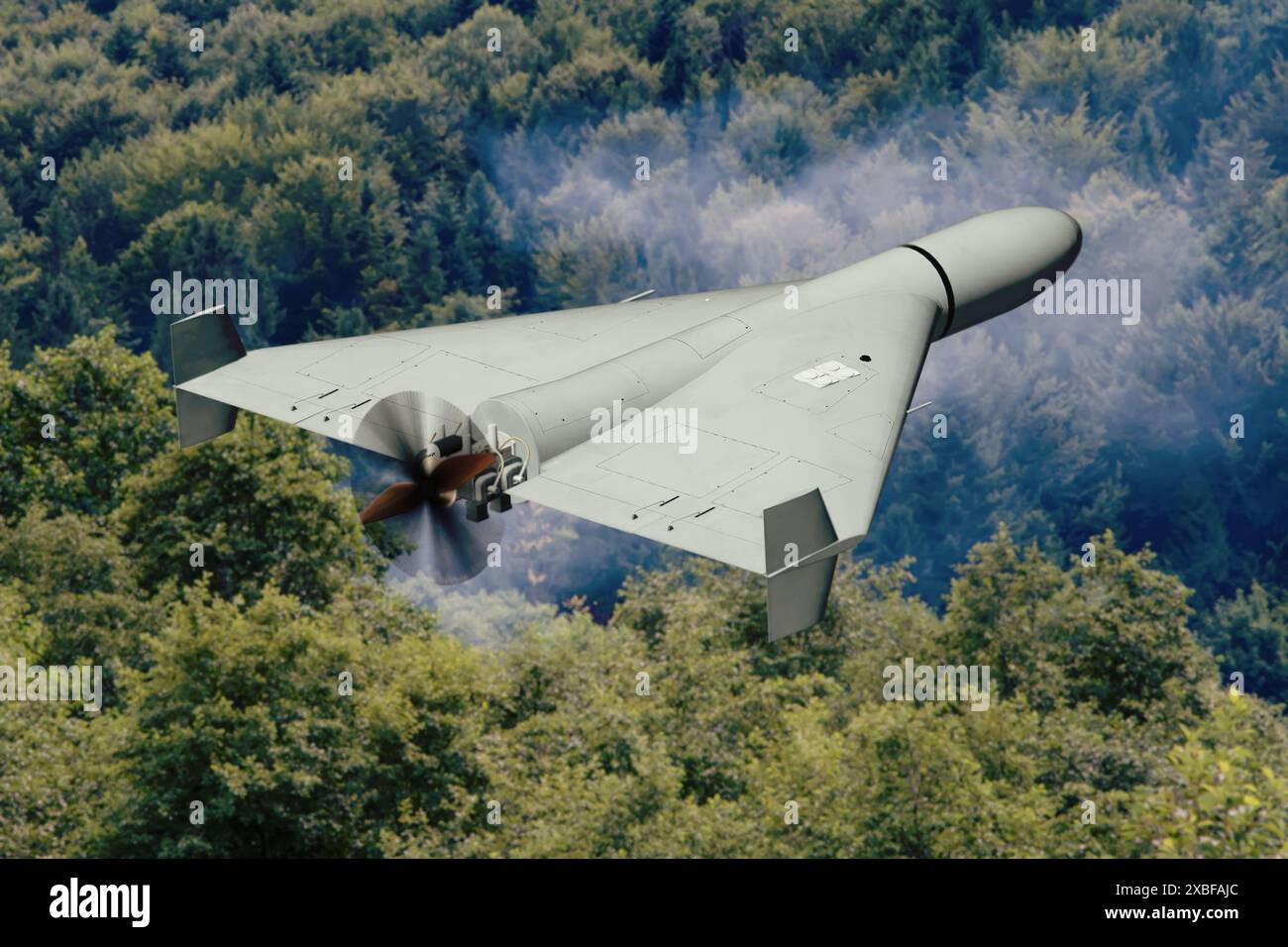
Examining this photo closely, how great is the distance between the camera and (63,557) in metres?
101

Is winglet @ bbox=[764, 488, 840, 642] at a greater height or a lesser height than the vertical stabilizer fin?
lesser

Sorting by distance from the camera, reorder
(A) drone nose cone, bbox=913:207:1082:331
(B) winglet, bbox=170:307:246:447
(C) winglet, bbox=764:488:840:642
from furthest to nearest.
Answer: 1. (A) drone nose cone, bbox=913:207:1082:331
2. (B) winglet, bbox=170:307:246:447
3. (C) winglet, bbox=764:488:840:642

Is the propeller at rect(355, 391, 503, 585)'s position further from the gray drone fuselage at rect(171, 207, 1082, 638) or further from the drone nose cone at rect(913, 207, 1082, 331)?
the drone nose cone at rect(913, 207, 1082, 331)

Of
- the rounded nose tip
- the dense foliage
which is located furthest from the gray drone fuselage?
the dense foliage

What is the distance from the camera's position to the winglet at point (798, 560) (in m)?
Result: 35.5

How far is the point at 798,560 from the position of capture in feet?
117

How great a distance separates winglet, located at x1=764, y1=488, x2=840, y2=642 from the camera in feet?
116

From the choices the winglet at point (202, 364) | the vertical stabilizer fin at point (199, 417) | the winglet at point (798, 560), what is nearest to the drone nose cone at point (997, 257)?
the winglet at point (798, 560)

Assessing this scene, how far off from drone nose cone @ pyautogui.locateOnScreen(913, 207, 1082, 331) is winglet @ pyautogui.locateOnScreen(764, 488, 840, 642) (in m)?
17.7

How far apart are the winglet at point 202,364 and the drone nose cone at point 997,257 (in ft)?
60.9

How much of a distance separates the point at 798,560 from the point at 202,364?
1837cm

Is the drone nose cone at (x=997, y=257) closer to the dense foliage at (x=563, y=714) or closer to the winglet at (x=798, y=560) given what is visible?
the dense foliage at (x=563, y=714)

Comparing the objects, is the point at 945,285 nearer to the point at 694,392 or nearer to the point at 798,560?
the point at 694,392

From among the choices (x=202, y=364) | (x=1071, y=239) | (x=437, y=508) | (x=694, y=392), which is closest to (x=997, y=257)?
(x=1071, y=239)
